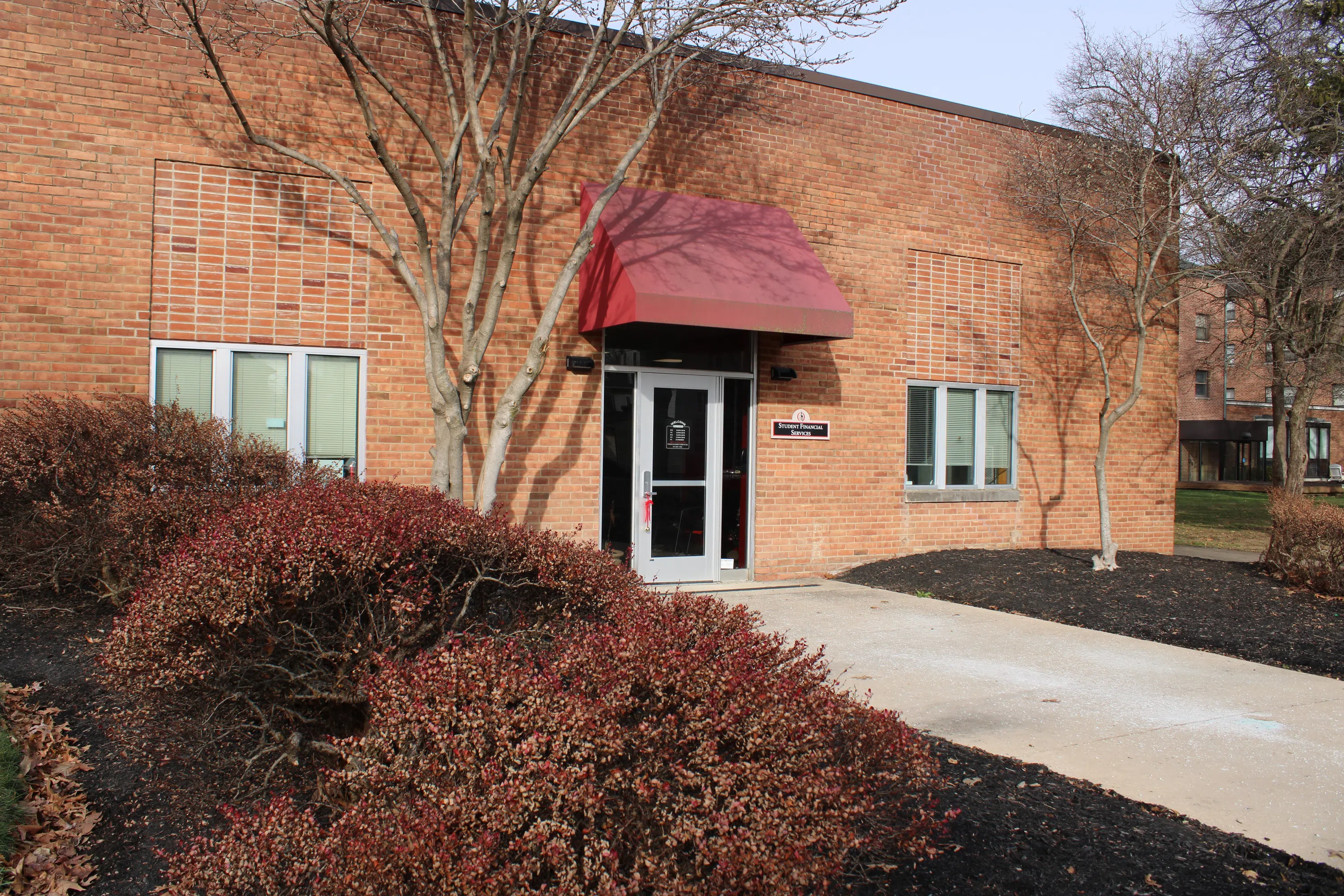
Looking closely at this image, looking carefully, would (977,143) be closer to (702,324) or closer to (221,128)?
(702,324)

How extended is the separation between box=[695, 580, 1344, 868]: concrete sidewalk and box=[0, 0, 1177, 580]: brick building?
7.20 feet

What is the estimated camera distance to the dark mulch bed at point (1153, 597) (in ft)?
26.5

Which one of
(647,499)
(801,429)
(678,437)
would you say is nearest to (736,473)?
(678,437)

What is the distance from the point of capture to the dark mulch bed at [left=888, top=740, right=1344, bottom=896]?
3.46 meters

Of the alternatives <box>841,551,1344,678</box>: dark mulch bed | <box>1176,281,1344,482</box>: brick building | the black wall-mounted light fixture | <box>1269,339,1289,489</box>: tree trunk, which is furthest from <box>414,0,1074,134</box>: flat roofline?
<box>1176,281,1344,482</box>: brick building

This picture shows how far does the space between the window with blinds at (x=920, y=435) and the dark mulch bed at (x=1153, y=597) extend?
108 centimetres

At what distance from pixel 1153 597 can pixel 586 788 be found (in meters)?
8.66

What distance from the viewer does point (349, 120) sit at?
29.9ft

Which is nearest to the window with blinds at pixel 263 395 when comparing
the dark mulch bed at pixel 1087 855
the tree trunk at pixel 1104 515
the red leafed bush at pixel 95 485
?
the red leafed bush at pixel 95 485

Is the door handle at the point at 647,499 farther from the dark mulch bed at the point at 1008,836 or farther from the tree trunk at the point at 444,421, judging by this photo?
the dark mulch bed at the point at 1008,836

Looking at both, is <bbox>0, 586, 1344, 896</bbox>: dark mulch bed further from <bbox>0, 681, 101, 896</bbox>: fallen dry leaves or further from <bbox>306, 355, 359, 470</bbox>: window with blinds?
<bbox>306, 355, 359, 470</bbox>: window with blinds

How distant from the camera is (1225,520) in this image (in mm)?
24078

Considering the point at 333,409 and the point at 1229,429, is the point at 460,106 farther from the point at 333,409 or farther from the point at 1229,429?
the point at 1229,429

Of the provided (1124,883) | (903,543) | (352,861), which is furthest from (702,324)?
(352,861)
